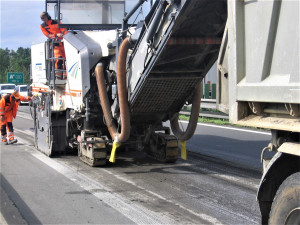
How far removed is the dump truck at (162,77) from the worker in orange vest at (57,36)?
122 millimetres

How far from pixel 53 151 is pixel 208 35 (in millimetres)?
4927

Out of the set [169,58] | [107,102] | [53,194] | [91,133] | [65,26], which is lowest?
[53,194]

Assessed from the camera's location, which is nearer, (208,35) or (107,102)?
(208,35)

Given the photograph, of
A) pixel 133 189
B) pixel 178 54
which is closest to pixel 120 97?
pixel 178 54

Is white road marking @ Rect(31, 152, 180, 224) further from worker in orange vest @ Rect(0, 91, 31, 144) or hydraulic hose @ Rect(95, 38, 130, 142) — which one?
worker in orange vest @ Rect(0, 91, 31, 144)

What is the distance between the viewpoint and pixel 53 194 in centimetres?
645

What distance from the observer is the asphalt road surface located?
17.7 feet

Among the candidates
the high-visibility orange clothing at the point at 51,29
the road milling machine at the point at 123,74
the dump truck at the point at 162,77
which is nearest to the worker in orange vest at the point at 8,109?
the dump truck at the point at 162,77

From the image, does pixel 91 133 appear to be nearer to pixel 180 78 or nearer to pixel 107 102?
pixel 107 102

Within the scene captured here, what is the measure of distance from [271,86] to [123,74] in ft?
13.9

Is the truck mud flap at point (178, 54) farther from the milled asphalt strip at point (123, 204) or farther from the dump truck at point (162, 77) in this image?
the milled asphalt strip at point (123, 204)

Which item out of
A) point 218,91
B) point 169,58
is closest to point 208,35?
point 169,58

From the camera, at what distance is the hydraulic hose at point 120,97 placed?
7.10 metres

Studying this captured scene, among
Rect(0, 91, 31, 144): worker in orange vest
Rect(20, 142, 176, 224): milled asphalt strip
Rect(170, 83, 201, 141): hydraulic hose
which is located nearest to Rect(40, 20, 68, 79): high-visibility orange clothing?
Rect(20, 142, 176, 224): milled asphalt strip
